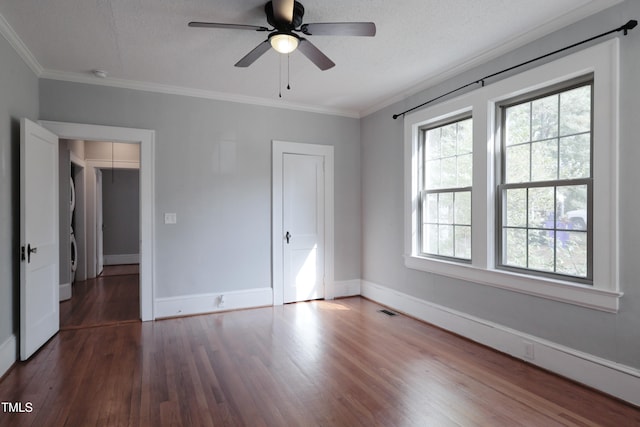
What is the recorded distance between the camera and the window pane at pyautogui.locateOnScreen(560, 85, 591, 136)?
265 centimetres

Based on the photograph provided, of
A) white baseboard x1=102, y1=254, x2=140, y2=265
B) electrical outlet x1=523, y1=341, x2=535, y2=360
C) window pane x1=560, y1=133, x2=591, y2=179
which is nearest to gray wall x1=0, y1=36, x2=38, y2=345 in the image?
electrical outlet x1=523, y1=341, x2=535, y2=360

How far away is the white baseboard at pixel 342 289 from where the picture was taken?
5.12m

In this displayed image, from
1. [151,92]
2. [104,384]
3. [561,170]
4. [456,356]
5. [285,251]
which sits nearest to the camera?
[104,384]

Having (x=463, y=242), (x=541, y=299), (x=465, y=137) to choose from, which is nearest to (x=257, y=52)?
(x=465, y=137)

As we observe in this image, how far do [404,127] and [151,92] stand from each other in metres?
3.04

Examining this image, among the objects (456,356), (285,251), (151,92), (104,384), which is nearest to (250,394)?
(104,384)

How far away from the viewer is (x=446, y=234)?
155 inches

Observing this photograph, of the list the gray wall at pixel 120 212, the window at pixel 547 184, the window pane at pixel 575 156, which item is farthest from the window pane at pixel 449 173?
the gray wall at pixel 120 212

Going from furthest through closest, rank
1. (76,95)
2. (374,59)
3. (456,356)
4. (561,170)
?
(76,95) < (374,59) < (456,356) < (561,170)

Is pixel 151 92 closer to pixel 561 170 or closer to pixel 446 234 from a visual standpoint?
pixel 446 234

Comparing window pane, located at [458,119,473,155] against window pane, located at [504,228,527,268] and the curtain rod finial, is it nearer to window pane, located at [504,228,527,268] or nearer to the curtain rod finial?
window pane, located at [504,228,527,268]

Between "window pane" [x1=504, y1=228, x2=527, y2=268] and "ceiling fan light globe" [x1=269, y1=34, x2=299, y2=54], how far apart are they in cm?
245

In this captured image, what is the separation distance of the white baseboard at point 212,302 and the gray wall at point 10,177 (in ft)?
4.57

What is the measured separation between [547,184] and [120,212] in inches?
342
